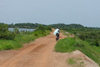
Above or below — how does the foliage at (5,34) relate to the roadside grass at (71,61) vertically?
above

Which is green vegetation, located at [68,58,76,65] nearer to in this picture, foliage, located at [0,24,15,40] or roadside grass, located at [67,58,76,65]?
roadside grass, located at [67,58,76,65]

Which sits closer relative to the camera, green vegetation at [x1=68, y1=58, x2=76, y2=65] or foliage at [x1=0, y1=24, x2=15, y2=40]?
green vegetation at [x1=68, y1=58, x2=76, y2=65]

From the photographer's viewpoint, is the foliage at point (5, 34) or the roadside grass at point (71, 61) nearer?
the roadside grass at point (71, 61)

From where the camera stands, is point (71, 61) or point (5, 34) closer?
point (71, 61)

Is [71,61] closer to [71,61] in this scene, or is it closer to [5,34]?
[71,61]

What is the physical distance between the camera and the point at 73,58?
42.0 feet

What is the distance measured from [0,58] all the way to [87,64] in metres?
4.59

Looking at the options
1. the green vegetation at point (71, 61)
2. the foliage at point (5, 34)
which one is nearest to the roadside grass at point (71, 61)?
the green vegetation at point (71, 61)

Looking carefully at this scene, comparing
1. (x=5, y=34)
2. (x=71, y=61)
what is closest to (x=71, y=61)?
(x=71, y=61)

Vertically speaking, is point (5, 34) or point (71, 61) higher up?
point (5, 34)

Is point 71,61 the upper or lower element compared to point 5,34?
lower

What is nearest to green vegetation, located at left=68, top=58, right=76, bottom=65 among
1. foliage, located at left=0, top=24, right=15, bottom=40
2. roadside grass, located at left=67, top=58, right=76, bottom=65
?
roadside grass, located at left=67, top=58, right=76, bottom=65

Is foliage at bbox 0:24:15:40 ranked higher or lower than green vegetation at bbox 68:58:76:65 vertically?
higher

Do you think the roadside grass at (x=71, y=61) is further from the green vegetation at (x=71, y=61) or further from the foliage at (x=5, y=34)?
the foliage at (x=5, y=34)
